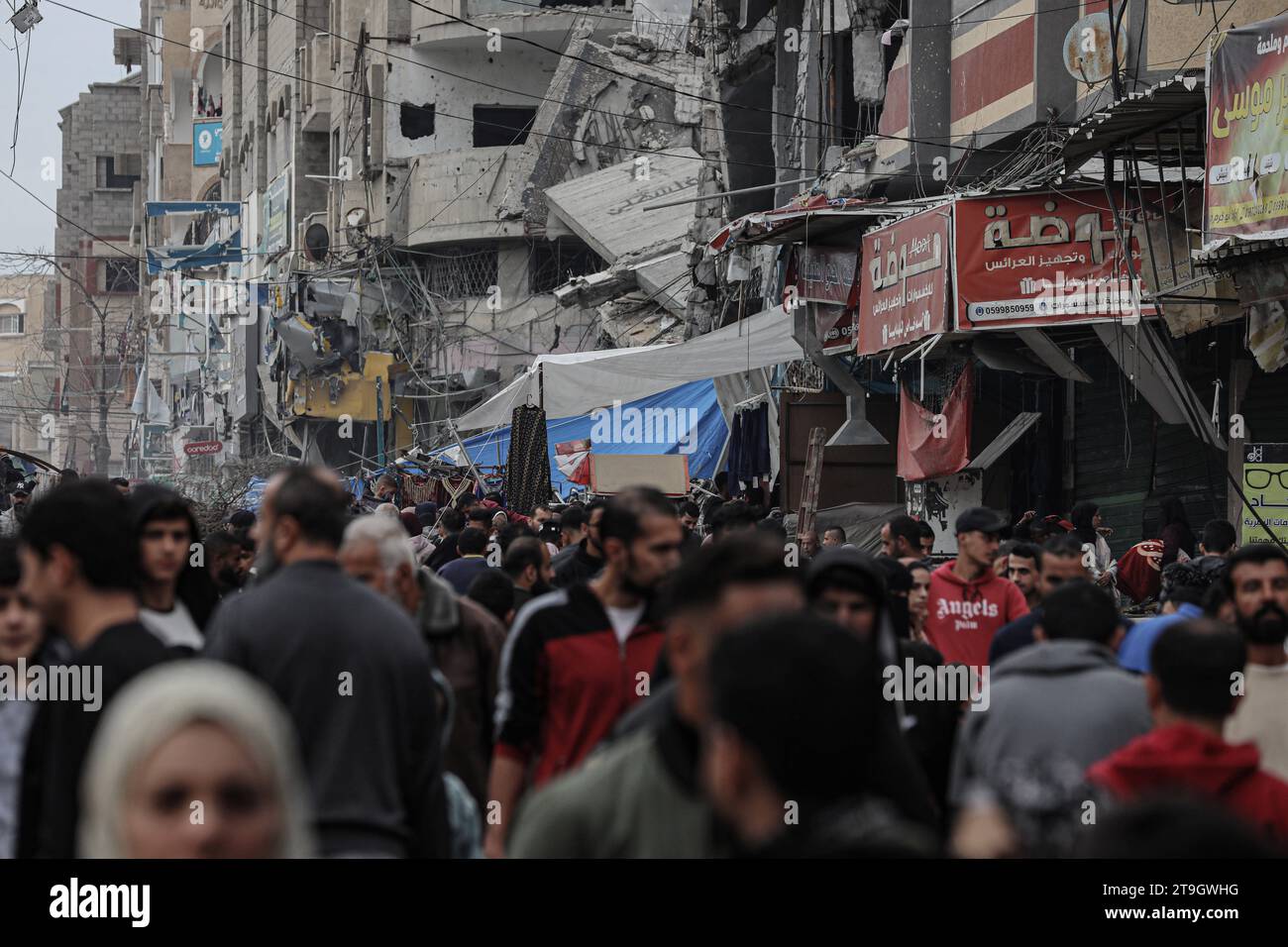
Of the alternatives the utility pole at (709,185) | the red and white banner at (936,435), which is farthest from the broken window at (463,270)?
the red and white banner at (936,435)

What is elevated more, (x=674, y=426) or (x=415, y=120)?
(x=415, y=120)

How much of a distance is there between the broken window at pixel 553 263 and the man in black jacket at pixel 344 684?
38640mm

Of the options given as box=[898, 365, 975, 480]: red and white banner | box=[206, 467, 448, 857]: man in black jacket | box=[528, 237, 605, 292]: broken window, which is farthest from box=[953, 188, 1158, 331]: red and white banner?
box=[528, 237, 605, 292]: broken window

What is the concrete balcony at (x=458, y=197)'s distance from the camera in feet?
139

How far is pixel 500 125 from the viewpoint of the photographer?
45.6m

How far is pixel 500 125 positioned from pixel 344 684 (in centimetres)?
4251

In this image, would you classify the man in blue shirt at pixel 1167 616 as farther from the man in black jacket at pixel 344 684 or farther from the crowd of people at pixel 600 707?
the man in black jacket at pixel 344 684

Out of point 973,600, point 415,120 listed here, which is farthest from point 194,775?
point 415,120

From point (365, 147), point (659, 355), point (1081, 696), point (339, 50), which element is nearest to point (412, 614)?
point (1081, 696)

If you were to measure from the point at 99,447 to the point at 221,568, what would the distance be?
85288 millimetres

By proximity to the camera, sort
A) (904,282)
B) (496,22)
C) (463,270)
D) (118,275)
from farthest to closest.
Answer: (118,275) < (463,270) < (496,22) < (904,282)

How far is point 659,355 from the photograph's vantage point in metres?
20.7

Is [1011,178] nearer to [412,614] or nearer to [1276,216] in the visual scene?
[1276,216]

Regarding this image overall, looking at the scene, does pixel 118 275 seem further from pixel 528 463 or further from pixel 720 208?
pixel 528 463
